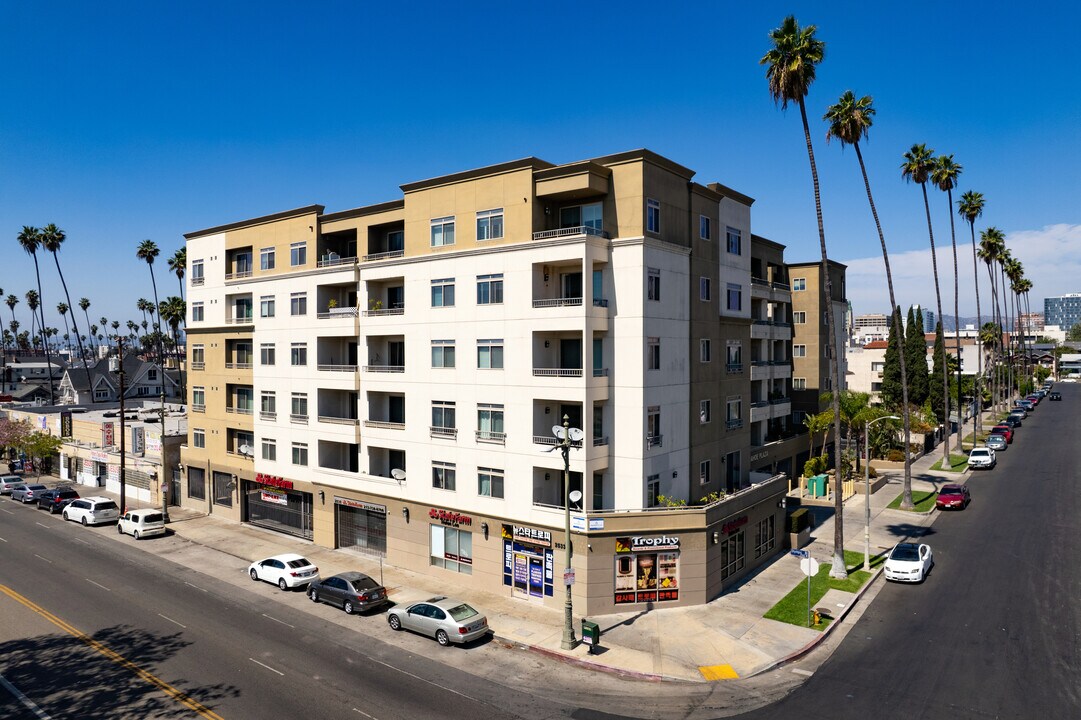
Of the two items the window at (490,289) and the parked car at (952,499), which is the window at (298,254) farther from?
the parked car at (952,499)

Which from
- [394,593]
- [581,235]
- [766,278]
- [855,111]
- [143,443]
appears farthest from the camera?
[143,443]

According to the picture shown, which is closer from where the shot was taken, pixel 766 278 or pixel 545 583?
pixel 545 583

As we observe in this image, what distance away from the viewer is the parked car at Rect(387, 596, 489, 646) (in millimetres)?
26344

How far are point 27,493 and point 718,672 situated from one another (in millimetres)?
61866

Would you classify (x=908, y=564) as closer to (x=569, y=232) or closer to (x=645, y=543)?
(x=645, y=543)

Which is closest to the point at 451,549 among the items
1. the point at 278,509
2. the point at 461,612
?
the point at 461,612

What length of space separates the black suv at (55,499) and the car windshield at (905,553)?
60.2 metres

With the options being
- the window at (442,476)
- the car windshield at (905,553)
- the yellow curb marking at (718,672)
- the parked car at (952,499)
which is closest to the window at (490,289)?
the window at (442,476)

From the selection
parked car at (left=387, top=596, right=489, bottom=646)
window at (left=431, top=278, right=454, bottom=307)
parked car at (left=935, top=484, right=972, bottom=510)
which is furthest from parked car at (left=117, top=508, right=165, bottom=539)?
parked car at (left=935, top=484, right=972, bottom=510)

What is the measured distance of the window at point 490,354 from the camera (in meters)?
32.7

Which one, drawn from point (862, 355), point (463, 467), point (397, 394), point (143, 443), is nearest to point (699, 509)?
point (463, 467)

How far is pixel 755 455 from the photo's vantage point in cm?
4559

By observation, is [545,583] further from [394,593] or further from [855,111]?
[855,111]

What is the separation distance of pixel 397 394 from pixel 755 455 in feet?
82.8
